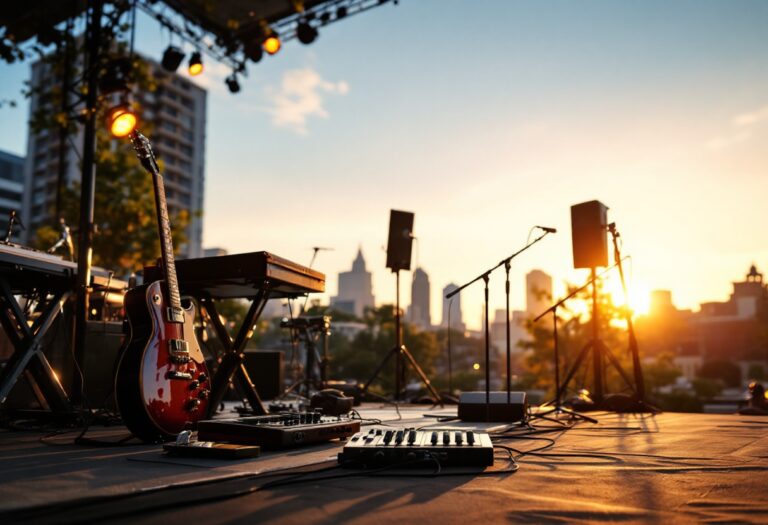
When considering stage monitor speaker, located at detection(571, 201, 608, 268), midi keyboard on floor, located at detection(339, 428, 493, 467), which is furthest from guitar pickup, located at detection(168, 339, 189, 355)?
stage monitor speaker, located at detection(571, 201, 608, 268)

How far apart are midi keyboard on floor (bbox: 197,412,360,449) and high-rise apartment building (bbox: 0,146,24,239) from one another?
58721 millimetres

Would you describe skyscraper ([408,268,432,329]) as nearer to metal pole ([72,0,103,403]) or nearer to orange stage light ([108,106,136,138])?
metal pole ([72,0,103,403])

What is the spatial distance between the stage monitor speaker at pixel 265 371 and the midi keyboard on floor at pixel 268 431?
376 centimetres

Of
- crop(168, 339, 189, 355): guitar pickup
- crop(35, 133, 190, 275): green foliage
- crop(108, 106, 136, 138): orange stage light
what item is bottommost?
crop(168, 339, 189, 355): guitar pickup

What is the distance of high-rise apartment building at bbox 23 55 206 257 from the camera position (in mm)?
48750

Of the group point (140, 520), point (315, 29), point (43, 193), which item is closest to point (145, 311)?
point (140, 520)

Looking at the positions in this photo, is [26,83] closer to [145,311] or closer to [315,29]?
[315,29]

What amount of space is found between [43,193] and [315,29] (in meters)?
49.0

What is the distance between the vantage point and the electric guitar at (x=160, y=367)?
2904 millimetres

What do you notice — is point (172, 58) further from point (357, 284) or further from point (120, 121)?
point (357, 284)

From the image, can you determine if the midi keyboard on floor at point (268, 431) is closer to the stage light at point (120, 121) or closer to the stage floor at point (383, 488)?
the stage floor at point (383, 488)

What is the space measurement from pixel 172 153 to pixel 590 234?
4838cm

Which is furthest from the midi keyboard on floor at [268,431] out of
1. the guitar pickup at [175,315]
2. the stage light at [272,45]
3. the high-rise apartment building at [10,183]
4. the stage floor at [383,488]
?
the high-rise apartment building at [10,183]

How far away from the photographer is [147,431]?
2.91m
